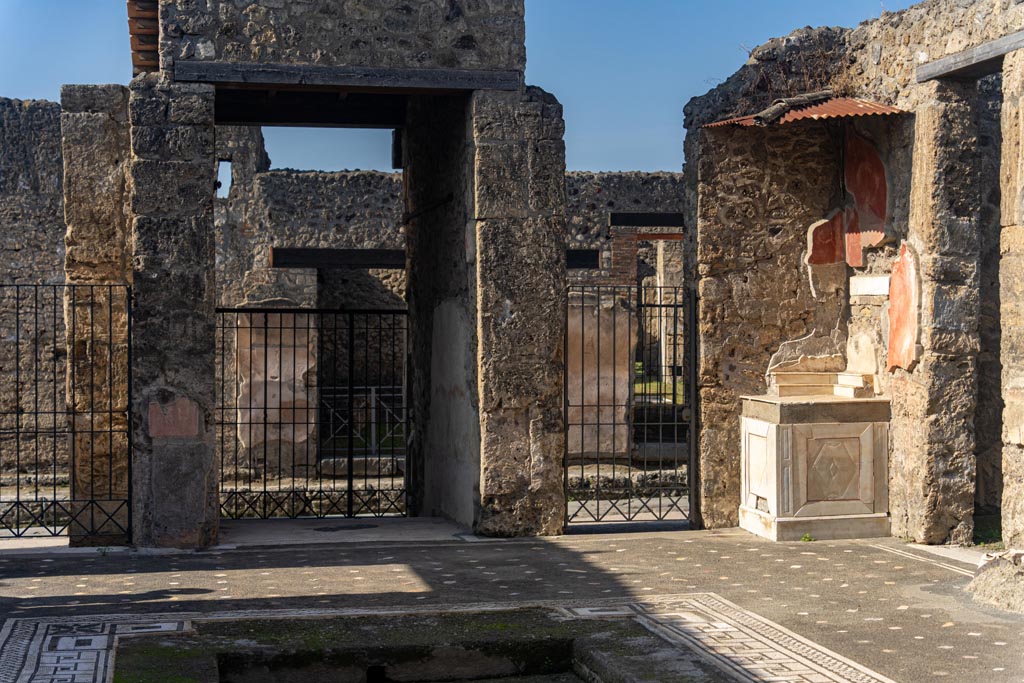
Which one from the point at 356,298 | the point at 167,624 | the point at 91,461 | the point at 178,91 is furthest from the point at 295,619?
the point at 356,298

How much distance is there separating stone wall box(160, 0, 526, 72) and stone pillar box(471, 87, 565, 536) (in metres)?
0.33

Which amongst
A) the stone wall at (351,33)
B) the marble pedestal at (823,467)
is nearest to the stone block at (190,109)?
the stone wall at (351,33)

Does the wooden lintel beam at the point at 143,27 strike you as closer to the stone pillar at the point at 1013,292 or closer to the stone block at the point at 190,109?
the stone block at the point at 190,109

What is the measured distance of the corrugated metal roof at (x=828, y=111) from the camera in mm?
7956

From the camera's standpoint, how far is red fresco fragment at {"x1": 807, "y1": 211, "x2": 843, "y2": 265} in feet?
28.6

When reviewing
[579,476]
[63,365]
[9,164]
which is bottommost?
[579,476]

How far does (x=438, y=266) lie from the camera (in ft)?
30.9

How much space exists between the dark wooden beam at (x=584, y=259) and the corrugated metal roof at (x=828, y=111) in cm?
912

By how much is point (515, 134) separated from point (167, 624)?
393 centimetres

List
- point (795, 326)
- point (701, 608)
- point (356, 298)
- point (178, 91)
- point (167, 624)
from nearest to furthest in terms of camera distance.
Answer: point (167, 624) < point (701, 608) < point (178, 91) < point (795, 326) < point (356, 298)

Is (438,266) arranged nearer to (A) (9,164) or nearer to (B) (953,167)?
(B) (953,167)

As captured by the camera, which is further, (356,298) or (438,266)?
(356,298)

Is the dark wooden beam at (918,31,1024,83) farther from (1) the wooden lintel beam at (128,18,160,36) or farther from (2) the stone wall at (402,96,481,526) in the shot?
(1) the wooden lintel beam at (128,18,160,36)

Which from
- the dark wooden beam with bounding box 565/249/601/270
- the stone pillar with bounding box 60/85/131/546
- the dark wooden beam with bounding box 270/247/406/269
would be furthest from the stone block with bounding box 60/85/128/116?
the dark wooden beam with bounding box 565/249/601/270
